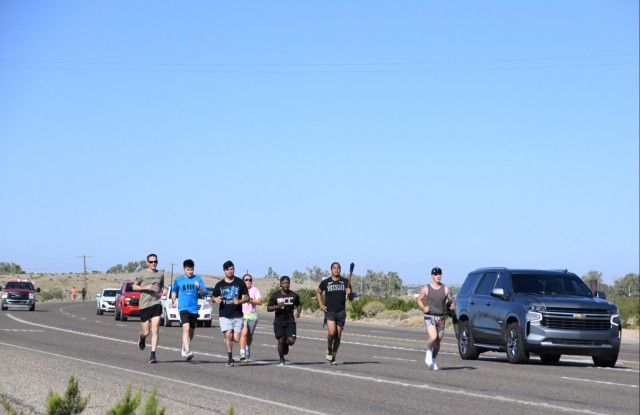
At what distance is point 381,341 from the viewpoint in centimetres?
3756

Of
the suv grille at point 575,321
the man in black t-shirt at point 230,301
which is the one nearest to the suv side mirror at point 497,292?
the suv grille at point 575,321

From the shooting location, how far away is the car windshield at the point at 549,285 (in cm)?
2598

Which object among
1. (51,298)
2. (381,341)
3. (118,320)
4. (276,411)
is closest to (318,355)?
(381,341)

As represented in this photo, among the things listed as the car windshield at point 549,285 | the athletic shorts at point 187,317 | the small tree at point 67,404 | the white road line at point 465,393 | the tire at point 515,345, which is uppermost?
the car windshield at point 549,285

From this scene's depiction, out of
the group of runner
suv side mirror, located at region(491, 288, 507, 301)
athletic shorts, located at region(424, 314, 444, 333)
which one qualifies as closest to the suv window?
suv side mirror, located at region(491, 288, 507, 301)

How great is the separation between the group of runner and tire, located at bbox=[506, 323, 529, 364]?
220cm

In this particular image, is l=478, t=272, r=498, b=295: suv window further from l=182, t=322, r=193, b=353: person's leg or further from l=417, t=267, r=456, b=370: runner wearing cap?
l=182, t=322, r=193, b=353: person's leg

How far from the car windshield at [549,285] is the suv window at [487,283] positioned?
0.72 metres

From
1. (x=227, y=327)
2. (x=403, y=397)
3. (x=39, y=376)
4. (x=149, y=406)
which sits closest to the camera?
(x=149, y=406)

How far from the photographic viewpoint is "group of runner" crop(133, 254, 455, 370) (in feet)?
75.6

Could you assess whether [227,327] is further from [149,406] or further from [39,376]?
[149,406]

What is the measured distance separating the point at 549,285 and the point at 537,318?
5.74 feet

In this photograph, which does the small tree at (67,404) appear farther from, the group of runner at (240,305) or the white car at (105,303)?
the white car at (105,303)

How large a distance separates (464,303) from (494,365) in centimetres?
274
